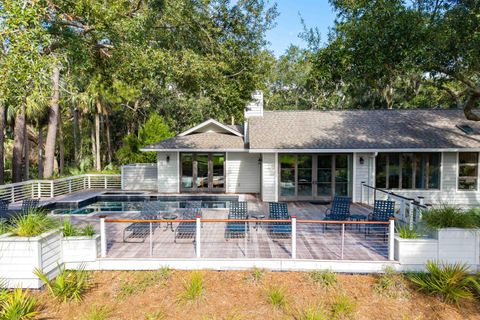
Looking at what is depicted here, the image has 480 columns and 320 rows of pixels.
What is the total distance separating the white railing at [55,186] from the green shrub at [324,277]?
1361 centimetres

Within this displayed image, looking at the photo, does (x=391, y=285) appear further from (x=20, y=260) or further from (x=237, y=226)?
(x=20, y=260)

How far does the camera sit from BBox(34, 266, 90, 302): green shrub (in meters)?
6.20

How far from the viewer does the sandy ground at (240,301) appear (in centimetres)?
591

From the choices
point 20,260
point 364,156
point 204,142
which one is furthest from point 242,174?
point 20,260

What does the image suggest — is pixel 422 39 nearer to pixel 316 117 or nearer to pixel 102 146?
pixel 316 117

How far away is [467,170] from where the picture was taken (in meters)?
14.1

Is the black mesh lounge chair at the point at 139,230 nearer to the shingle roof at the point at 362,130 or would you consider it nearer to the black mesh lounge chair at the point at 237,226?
the black mesh lounge chair at the point at 237,226

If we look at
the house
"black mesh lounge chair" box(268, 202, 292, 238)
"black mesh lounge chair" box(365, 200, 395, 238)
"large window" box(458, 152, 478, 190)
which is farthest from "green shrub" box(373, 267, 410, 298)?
"large window" box(458, 152, 478, 190)

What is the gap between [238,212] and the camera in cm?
918

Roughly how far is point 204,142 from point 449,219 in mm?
12616

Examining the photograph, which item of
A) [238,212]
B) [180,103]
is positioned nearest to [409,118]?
[238,212]

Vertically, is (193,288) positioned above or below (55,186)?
below

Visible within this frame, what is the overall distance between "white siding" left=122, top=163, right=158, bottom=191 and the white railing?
1.06 metres

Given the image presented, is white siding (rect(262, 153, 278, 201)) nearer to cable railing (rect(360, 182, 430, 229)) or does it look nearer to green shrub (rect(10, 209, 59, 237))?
cable railing (rect(360, 182, 430, 229))
